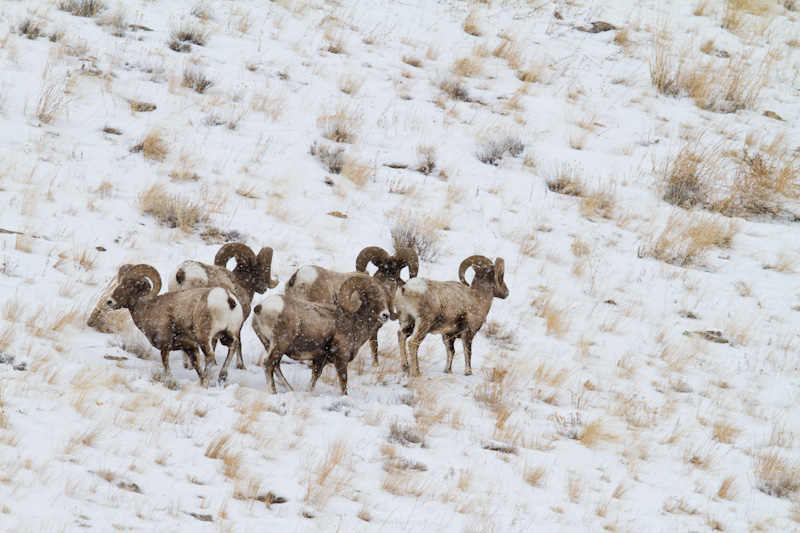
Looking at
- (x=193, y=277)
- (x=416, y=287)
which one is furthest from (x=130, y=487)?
(x=416, y=287)

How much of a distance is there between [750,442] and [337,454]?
4810mm

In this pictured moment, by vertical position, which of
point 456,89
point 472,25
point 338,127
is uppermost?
point 472,25

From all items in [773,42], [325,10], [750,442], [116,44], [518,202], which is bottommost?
[750,442]

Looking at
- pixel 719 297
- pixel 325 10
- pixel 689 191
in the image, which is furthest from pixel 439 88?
pixel 719 297

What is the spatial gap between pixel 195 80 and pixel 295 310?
26.9 ft

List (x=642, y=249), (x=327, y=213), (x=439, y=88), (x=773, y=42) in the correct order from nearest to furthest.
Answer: (x=327, y=213) < (x=642, y=249) < (x=439, y=88) < (x=773, y=42)

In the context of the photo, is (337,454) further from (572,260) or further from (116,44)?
(116,44)

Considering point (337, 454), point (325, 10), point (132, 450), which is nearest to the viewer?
point (132, 450)

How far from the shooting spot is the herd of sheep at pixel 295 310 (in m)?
6.98

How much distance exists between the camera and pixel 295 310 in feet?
23.5

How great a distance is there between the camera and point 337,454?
6.15 m

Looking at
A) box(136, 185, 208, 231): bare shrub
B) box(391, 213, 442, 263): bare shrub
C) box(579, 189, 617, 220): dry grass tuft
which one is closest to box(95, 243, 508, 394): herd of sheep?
box(391, 213, 442, 263): bare shrub

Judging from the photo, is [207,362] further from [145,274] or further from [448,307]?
[448,307]

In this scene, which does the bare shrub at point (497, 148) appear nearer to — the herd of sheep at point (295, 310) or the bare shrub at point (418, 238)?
the bare shrub at point (418, 238)
